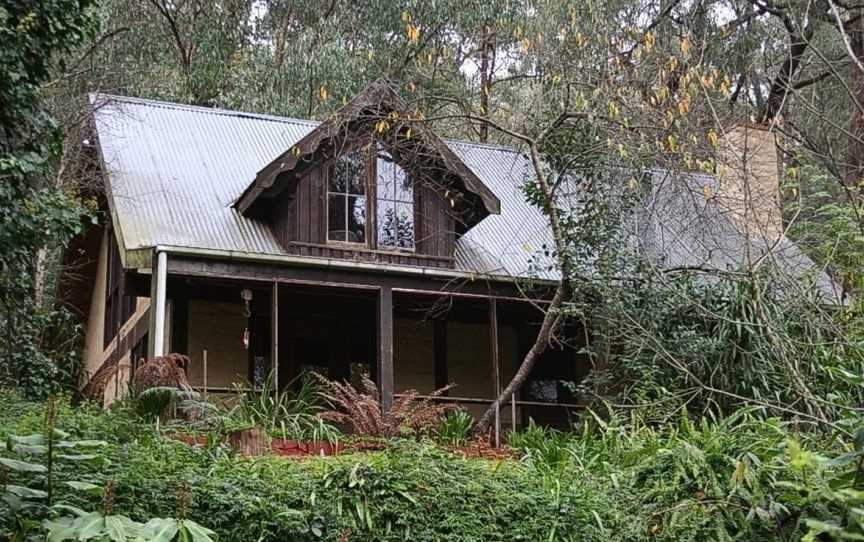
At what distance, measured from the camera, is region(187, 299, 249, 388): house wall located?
14.4 meters

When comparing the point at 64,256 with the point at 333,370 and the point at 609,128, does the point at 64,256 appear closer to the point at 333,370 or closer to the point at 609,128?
Result: the point at 333,370

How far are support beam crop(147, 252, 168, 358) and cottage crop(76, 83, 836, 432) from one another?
0.09ft

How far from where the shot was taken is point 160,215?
13.4 m

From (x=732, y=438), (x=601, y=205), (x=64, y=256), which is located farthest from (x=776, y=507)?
(x=64, y=256)

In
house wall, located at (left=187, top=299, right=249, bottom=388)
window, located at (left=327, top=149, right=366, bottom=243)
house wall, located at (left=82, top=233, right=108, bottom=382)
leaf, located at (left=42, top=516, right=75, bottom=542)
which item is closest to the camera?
leaf, located at (left=42, top=516, right=75, bottom=542)

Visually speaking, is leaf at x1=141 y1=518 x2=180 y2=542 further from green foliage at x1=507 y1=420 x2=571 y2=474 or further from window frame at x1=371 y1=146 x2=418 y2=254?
window frame at x1=371 y1=146 x2=418 y2=254

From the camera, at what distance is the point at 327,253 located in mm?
13633

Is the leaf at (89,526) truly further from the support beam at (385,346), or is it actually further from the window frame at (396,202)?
the window frame at (396,202)

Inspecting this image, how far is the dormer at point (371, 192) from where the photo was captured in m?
13.5

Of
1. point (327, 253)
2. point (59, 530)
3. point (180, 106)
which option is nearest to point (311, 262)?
point (327, 253)

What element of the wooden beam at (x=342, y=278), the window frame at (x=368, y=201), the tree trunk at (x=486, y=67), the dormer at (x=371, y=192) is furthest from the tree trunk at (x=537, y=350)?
the tree trunk at (x=486, y=67)

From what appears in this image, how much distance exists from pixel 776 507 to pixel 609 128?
7.35 m

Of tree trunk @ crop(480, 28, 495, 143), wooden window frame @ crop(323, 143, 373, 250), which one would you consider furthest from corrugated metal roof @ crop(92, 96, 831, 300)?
tree trunk @ crop(480, 28, 495, 143)

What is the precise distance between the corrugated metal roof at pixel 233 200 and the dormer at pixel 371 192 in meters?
0.44
